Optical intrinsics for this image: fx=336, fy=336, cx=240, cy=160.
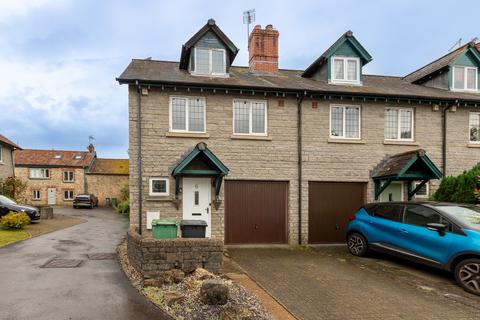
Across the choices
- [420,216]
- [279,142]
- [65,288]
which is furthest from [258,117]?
[65,288]

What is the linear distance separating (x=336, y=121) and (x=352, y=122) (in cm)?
68

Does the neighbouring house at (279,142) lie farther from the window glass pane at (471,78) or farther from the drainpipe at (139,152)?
the window glass pane at (471,78)

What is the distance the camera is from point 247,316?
18.3 ft

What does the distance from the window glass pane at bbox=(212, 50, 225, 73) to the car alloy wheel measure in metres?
7.93

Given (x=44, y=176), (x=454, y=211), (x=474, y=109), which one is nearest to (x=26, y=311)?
(x=454, y=211)

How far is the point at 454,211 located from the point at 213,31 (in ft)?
33.3

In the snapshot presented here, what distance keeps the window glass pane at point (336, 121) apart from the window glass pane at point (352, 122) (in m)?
0.25

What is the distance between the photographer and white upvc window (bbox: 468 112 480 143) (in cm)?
1438

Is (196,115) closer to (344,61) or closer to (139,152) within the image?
(139,152)

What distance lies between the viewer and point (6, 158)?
25953mm

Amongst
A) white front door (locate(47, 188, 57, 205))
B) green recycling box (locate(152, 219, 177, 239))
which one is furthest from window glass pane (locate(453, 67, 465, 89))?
white front door (locate(47, 188, 57, 205))

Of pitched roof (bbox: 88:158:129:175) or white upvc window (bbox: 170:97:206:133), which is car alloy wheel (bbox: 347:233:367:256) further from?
pitched roof (bbox: 88:158:129:175)

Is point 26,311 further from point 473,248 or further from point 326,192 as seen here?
point 326,192

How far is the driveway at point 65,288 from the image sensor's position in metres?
6.02
